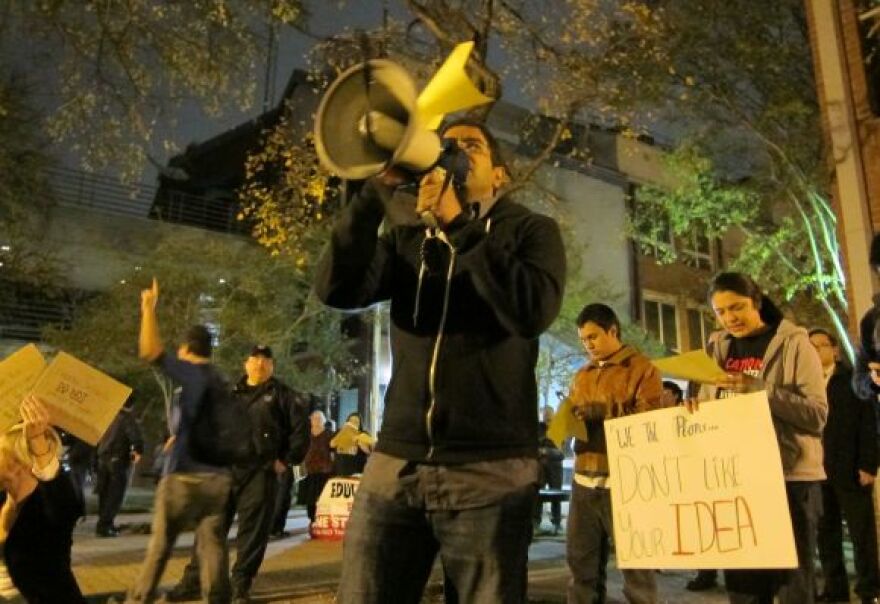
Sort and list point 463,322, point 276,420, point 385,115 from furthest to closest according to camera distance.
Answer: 1. point 276,420
2. point 463,322
3. point 385,115

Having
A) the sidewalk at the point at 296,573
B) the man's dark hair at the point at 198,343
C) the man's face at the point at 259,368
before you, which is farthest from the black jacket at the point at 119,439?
the man's dark hair at the point at 198,343

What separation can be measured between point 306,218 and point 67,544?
675 cm

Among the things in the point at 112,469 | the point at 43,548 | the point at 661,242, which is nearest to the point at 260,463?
the point at 43,548

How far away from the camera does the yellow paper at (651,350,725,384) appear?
11.5 ft

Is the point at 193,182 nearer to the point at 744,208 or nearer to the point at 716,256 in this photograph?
the point at 716,256

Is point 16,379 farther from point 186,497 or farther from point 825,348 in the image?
point 825,348

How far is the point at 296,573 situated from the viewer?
838 cm

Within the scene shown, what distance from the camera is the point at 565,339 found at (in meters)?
20.2

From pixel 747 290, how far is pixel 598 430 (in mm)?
1263

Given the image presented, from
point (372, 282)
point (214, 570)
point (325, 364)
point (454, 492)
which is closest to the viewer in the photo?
point (454, 492)

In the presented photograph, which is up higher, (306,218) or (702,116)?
(702,116)

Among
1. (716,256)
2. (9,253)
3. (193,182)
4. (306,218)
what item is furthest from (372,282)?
(193,182)

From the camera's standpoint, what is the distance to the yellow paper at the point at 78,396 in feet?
15.9

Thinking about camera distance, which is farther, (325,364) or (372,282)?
(325,364)
